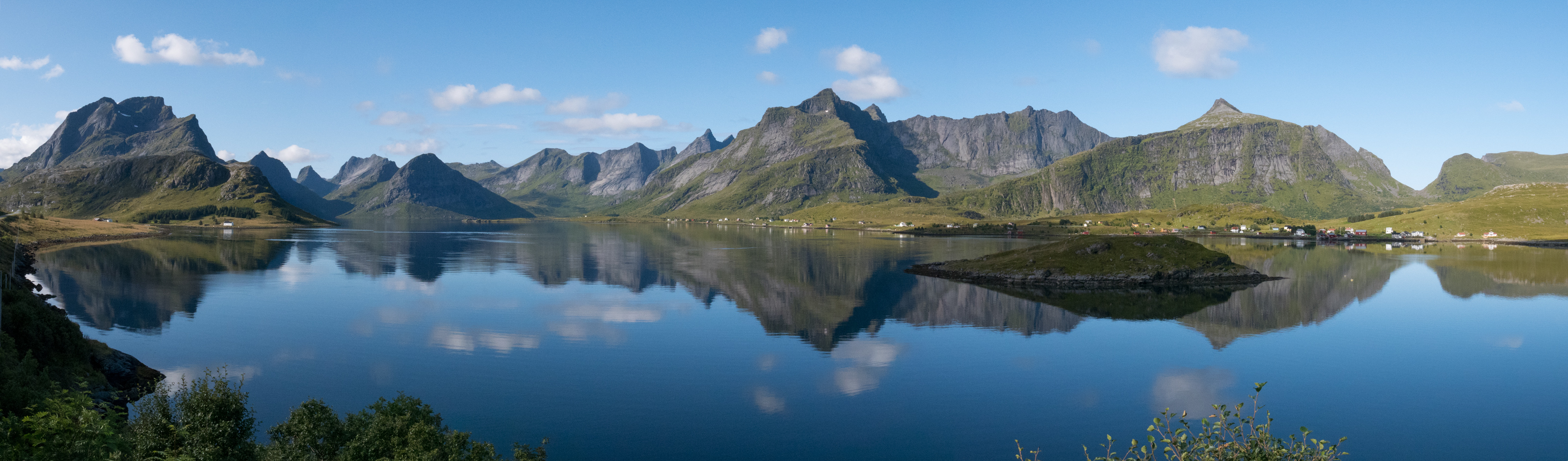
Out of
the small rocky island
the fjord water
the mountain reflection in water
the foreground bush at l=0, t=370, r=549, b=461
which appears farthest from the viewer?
the small rocky island

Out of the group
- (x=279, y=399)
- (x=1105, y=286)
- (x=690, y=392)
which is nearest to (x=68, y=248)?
(x=279, y=399)

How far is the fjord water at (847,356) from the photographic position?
48.8 meters

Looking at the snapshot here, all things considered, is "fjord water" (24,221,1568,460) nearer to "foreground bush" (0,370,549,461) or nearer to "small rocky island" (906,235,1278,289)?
"foreground bush" (0,370,549,461)

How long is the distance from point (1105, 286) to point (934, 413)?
8941 centimetres

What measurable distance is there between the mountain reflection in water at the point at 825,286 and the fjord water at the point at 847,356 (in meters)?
0.96

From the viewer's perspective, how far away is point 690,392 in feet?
185

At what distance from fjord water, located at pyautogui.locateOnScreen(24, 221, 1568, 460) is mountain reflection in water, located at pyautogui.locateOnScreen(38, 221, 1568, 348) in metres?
0.96

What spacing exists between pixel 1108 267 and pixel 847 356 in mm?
84288

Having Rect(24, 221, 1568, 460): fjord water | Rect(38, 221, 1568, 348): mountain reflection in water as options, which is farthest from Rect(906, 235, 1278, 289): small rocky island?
Rect(24, 221, 1568, 460): fjord water

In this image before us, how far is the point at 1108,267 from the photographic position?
13612 centimetres

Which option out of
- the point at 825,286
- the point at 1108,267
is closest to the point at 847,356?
the point at 825,286

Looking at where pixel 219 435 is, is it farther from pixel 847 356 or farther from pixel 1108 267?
pixel 1108 267

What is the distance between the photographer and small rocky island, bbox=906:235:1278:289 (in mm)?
132750

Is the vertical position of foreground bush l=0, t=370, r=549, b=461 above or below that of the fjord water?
above
